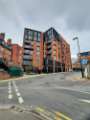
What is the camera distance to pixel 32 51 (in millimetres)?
89562

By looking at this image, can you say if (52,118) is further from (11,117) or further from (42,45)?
(42,45)

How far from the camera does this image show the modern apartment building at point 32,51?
8581cm

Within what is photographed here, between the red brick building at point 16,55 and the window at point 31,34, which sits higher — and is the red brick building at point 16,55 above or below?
below

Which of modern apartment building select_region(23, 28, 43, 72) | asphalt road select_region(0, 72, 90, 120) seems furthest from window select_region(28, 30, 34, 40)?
asphalt road select_region(0, 72, 90, 120)

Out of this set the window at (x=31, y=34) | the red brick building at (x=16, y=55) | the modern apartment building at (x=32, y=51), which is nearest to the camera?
the red brick building at (x=16, y=55)

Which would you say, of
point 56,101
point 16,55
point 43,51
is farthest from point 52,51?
point 56,101

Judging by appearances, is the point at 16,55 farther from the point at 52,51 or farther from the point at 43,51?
the point at 52,51

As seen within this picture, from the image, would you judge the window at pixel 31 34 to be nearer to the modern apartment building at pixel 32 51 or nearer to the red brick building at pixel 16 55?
the modern apartment building at pixel 32 51

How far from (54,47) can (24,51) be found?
17.5 meters

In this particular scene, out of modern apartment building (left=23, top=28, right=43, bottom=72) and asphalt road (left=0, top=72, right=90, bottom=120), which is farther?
modern apartment building (left=23, top=28, right=43, bottom=72)

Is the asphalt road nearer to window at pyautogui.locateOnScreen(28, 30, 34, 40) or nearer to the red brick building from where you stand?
the red brick building

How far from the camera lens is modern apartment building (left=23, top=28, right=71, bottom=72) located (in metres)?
87.1

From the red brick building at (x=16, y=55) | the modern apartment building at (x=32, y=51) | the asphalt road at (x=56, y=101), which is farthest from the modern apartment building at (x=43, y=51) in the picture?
the asphalt road at (x=56, y=101)

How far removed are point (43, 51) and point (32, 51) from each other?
7.59m
